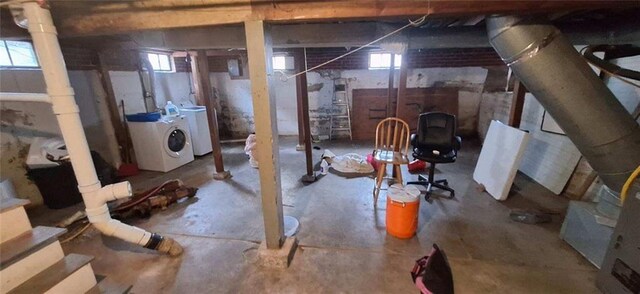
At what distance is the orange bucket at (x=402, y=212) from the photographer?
2131 mm

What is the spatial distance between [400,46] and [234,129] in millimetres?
4724

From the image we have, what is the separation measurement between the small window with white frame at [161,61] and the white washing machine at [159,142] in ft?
4.83

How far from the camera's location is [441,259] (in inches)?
71.9

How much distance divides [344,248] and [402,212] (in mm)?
572

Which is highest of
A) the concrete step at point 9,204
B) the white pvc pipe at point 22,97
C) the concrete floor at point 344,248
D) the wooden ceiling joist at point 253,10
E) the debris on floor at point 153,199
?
the wooden ceiling joist at point 253,10

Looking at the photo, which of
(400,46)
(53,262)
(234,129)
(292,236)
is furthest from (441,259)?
(234,129)

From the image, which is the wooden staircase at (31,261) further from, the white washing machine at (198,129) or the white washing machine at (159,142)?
the white washing machine at (198,129)

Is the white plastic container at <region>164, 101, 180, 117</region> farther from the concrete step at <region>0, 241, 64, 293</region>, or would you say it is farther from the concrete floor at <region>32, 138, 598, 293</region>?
the concrete step at <region>0, 241, 64, 293</region>

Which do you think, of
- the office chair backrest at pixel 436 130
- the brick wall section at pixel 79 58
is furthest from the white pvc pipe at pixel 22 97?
the office chair backrest at pixel 436 130

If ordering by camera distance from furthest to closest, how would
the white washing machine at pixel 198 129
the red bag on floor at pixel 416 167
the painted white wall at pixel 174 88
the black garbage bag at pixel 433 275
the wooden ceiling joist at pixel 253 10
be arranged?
the painted white wall at pixel 174 88 → the white washing machine at pixel 198 129 → the red bag on floor at pixel 416 167 → the black garbage bag at pixel 433 275 → the wooden ceiling joist at pixel 253 10

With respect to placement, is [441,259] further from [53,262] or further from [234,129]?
[234,129]

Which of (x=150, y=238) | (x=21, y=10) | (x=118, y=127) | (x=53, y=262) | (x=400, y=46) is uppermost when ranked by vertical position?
(x=21, y=10)

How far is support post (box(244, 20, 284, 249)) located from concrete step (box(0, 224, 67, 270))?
1.17m

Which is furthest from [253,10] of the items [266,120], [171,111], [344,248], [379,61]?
[379,61]
